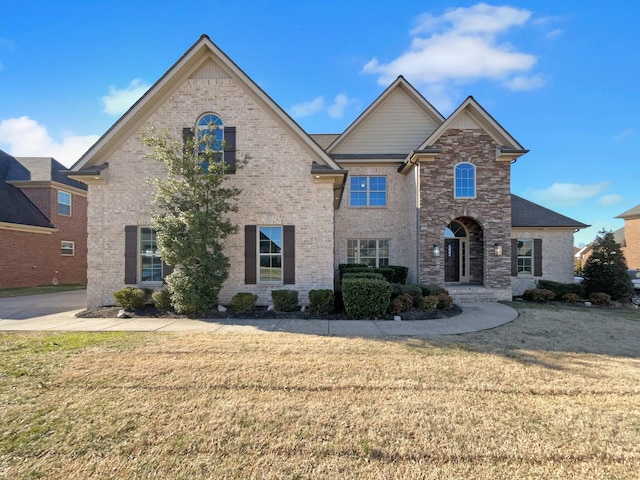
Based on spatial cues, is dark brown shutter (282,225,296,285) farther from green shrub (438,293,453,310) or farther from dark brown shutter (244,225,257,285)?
green shrub (438,293,453,310)

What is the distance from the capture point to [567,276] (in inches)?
585

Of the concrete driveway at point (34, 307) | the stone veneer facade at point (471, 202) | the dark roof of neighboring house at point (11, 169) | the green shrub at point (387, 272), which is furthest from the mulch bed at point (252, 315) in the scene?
the dark roof of neighboring house at point (11, 169)

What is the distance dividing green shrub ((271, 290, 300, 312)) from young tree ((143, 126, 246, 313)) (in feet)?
5.78

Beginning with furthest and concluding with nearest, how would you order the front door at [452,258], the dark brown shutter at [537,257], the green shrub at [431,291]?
1. the dark brown shutter at [537,257]
2. the front door at [452,258]
3. the green shrub at [431,291]

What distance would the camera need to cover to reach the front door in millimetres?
14288

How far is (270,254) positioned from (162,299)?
12.1ft

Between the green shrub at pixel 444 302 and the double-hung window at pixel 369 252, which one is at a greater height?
the double-hung window at pixel 369 252

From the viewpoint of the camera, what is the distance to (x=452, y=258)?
1436 centimetres

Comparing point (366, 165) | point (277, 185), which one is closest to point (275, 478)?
point (277, 185)

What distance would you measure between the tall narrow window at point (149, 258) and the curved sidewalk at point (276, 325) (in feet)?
6.38

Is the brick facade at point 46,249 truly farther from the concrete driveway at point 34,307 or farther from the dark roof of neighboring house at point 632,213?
the dark roof of neighboring house at point 632,213

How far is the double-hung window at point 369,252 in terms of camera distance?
15.1 m

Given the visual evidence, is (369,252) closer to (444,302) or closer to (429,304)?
(444,302)

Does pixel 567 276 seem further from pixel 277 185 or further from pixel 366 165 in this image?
pixel 277 185
